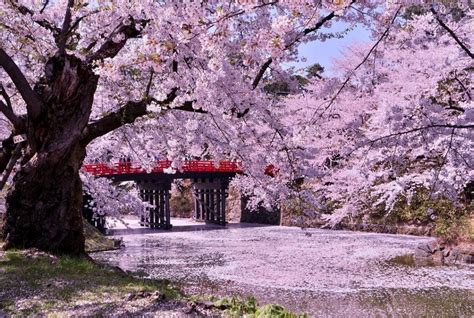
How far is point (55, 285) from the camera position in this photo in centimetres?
560

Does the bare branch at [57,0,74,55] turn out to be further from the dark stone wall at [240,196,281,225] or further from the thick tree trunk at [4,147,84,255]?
the dark stone wall at [240,196,281,225]

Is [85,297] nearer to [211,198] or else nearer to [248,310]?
[248,310]

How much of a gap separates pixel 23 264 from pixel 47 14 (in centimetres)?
446

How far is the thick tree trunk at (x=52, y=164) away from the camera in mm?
7223

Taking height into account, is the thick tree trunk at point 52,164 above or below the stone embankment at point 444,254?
above

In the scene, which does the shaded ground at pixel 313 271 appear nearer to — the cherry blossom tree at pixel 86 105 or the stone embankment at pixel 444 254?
the stone embankment at pixel 444 254

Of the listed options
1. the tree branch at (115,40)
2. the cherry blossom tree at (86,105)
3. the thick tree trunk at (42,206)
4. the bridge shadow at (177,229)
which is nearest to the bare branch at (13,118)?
the cherry blossom tree at (86,105)

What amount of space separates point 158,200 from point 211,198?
3657 millimetres

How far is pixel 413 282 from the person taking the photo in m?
12.0

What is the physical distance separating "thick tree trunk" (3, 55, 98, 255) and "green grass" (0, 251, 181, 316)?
0.49 m

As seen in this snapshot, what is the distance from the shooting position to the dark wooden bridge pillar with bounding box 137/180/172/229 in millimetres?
28547

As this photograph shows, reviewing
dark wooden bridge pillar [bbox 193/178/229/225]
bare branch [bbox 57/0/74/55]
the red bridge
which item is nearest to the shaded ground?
the red bridge

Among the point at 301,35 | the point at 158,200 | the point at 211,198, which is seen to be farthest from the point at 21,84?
the point at 211,198

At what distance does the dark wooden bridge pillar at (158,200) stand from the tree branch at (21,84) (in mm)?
21358
